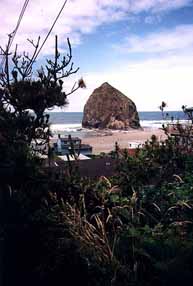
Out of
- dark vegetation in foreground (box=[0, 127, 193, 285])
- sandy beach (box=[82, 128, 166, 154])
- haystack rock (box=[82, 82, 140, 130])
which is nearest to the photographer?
dark vegetation in foreground (box=[0, 127, 193, 285])

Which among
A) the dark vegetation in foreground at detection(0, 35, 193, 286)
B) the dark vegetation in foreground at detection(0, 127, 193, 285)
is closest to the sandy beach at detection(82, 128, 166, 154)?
the dark vegetation in foreground at detection(0, 35, 193, 286)

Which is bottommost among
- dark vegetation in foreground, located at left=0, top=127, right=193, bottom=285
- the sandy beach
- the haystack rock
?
the sandy beach

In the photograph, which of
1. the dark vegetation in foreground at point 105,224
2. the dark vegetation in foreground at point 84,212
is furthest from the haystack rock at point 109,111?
the dark vegetation in foreground at point 105,224

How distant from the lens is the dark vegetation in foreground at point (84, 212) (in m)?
2.79

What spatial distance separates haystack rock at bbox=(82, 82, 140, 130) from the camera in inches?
3086

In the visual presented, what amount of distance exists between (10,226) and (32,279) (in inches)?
22.5

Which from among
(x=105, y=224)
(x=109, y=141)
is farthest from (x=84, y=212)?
(x=109, y=141)

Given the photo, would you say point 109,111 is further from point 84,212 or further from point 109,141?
point 84,212

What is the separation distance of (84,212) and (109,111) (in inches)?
3069

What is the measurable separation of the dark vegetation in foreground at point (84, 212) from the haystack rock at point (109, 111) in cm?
7110

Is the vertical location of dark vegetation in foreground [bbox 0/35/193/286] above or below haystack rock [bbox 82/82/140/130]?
below

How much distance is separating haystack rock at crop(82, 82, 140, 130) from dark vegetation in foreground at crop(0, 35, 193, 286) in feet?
233

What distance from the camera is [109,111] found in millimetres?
80875

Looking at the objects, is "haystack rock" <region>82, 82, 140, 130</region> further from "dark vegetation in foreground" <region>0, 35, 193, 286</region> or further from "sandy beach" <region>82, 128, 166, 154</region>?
"dark vegetation in foreground" <region>0, 35, 193, 286</region>
